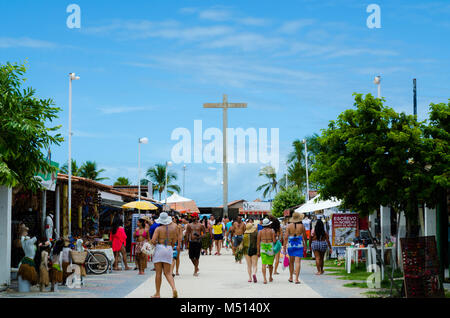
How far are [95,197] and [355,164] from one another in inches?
621

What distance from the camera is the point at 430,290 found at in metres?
11.7

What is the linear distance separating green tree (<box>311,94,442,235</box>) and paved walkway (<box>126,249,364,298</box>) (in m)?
2.20

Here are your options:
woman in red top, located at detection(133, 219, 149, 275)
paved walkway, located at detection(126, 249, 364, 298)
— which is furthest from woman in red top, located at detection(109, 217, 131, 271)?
paved walkway, located at detection(126, 249, 364, 298)

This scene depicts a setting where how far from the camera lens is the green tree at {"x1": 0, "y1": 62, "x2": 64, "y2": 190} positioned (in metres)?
14.5

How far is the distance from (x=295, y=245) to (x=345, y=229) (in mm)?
6238

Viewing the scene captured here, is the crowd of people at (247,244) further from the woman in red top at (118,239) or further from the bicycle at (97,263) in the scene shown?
the bicycle at (97,263)

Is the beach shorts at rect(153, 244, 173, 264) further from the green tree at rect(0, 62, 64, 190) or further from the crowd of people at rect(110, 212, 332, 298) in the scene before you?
the green tree at rect(0, 62, 64, 190)

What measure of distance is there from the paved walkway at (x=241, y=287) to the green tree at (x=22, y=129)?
3.90 metres

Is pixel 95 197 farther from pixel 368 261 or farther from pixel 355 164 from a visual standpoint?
pixel 355 164

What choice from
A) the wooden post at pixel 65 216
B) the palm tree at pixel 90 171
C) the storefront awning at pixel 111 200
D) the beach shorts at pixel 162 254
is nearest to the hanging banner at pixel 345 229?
the wooden post at pixel 65 216

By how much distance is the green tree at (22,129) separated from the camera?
14.5m

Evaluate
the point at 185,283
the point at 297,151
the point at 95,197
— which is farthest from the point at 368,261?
the point at 297,151

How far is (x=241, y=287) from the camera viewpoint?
15.0 metres
